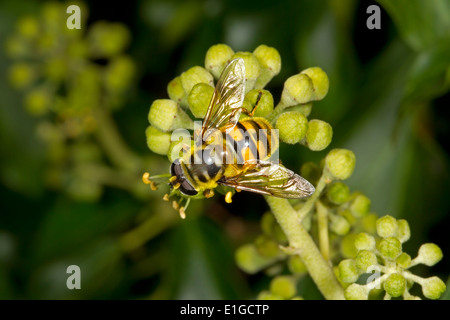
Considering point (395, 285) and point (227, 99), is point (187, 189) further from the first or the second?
point (395, 285)

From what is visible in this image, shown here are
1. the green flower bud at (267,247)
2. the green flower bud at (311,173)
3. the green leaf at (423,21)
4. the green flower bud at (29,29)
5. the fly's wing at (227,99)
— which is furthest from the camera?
the green flower bud at (29,29)

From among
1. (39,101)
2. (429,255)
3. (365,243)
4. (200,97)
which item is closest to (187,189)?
(200,97)

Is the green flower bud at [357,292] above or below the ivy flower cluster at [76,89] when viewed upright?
below

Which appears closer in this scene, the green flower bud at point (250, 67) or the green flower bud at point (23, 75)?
the green flower bud at point (250, 67)

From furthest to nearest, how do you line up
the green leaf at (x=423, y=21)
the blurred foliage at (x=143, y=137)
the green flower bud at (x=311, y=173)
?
the blurred foliage at (x=143, y=137), the green leaf at (x=423, y=21), the green flower bud at (x=311, y=173)

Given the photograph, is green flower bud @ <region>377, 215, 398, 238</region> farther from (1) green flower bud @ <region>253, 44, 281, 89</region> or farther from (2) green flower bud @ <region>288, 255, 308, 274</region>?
(1) green flower bud @ <region>253, 44, 281, 89</region>

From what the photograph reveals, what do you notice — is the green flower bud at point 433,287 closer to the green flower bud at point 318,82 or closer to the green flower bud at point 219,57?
the green flower bud at point 318,82

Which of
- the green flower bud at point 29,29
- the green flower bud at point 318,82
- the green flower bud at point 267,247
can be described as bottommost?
the green flower bud at point 267,247

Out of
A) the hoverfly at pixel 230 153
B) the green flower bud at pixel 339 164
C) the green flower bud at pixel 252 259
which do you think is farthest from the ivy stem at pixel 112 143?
the green flower bud at pixel 339 164
